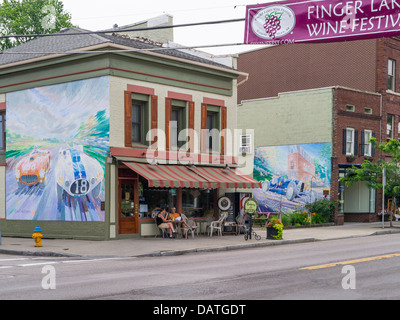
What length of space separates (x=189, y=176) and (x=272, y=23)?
10378 millimetres

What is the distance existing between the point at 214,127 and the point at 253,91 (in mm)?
17403

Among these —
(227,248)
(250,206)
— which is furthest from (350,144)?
(227,248)

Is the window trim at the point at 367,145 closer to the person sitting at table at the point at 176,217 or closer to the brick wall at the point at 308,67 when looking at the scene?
the brick wall at the point at 308,67

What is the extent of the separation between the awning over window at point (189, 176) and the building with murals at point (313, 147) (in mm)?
8977

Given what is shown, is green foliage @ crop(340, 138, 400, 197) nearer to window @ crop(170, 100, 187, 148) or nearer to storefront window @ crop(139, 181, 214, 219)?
storefront window @ crop(139, 181, 214, 219)

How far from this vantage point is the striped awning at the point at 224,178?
25.3m

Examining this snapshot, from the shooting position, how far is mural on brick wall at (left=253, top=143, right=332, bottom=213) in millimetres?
34750

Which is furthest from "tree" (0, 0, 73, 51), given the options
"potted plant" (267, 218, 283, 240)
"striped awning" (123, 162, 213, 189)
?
"potted plant" (267, 218, 283, 240)

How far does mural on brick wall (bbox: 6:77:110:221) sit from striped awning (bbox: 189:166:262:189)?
15.3ft

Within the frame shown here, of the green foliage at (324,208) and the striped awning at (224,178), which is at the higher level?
the striped awning at (224,178)

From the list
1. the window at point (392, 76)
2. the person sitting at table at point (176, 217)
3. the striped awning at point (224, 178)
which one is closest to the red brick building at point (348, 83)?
the window at point (392, 76)

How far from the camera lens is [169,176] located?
23.6 m
